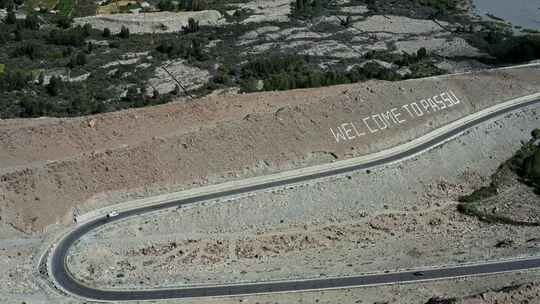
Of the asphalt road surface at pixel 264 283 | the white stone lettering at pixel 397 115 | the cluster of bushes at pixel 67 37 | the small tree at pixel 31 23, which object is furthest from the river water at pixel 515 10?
the asphalt road surface at pixel 264 283

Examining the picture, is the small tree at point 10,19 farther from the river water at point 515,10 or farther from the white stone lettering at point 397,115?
the river water at point 515,10

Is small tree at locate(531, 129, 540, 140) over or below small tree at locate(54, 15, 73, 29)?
below

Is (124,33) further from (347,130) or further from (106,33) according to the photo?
(347,130)

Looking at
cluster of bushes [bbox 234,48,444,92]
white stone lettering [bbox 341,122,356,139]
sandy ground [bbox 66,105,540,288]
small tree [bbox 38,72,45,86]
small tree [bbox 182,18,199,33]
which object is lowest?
sandy ground [bbox 66,105,540,288]

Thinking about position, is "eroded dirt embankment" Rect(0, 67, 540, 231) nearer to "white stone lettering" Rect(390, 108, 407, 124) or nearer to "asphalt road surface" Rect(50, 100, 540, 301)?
"white stone lettering" Rect(390, 108, 407, 124)

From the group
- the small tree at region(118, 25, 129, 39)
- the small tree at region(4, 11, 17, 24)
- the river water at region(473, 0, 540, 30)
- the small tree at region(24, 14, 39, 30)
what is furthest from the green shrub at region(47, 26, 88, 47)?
the river water at region(473, 0, 540, 30)

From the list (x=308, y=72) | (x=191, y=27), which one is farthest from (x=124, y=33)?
(x=308, y=72)
